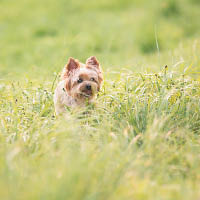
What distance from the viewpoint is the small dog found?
446 cm

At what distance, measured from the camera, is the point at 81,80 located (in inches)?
178

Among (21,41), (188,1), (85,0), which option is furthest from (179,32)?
(21,41)

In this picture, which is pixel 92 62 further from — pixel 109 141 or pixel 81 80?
pixel 109 141

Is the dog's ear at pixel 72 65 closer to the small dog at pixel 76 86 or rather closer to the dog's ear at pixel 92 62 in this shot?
the small dog at pixel 76 86

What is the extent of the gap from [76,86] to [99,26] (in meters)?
6.98

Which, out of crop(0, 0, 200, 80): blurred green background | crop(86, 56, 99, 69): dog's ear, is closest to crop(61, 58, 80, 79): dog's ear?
crop(86, 56, 99, 69): dog's ear

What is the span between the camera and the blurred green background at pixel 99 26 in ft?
31.6

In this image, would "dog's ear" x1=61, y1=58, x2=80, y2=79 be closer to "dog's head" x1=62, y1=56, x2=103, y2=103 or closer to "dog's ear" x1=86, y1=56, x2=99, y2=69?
"dog's head" x1=62, y1=56, x2=103, y2=103

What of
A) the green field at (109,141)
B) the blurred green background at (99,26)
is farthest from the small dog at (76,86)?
the blurred green background at (99,26)

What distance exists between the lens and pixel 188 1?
12469 millimetres

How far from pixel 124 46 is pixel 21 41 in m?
2.68

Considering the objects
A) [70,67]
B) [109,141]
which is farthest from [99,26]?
[109,141]

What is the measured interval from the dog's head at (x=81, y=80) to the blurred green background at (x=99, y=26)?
3886mm

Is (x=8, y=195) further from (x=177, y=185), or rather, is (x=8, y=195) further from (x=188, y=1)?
(x=188, y=1)
